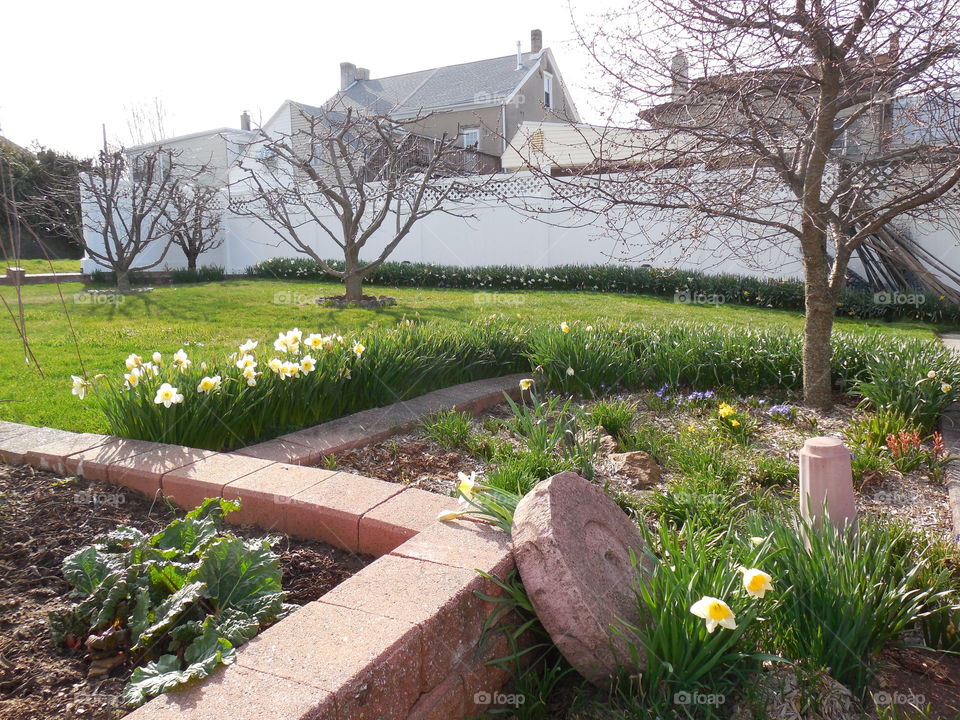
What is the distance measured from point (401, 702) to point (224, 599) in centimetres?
62

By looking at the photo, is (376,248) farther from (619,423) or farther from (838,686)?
(838,686)

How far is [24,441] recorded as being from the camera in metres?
3.41

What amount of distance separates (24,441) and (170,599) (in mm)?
2003

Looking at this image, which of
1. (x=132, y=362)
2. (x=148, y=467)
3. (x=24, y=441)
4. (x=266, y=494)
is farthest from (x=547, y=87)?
(x=266, y=494)

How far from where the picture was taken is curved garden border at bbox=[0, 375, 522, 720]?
60.0 inches

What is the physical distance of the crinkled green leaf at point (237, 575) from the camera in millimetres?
1979

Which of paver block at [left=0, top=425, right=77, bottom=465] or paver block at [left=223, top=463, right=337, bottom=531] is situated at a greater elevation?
paver block at [left=0, top=425, right=77, bottom=465]

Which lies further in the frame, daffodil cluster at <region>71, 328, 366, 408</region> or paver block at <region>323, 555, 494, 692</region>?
daffodil cluster at <region>71, 328, 366, 408</region>

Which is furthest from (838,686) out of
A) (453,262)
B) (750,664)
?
(453,262)

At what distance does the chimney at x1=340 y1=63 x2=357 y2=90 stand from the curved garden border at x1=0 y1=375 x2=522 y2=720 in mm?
28255

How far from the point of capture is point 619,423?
422cm

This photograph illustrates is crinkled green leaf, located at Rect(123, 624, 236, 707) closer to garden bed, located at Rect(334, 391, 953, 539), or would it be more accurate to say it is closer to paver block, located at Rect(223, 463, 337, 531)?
paver block, located at Rect(223, 463, 337, 531)

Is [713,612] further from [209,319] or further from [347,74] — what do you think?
[347,74]

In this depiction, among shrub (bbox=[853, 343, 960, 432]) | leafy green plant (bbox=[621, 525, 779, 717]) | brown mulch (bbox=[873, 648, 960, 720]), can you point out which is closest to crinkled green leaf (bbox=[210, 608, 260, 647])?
leafy green plant (bbox=[621, 525, 779, 717])
